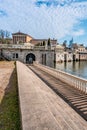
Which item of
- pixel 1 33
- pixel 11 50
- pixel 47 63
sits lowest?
pixel 47 63

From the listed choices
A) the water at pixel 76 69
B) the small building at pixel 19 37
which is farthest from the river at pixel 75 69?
the small building at pixel 19 37

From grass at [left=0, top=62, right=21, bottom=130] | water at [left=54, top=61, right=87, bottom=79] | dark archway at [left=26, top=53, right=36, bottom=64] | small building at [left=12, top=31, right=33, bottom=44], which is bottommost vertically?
water at [left=54, top=61, right=87, bottom=79]

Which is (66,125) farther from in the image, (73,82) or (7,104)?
(73,82)

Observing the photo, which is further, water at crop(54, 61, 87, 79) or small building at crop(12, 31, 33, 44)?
small building at crop(12, 31, 33, 44)

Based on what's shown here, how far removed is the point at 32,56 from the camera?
6166 centimetres

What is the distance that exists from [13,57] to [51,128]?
53844 millimetres

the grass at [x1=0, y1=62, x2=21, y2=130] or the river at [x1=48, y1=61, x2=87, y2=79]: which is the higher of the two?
the grass at [x1=0, y1=62, x2=21, y2=130]

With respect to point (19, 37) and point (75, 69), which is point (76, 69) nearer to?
point (75, 69)

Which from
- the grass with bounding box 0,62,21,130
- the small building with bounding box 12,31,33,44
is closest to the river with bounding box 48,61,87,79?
the grass with bounding box 0,62,21,130

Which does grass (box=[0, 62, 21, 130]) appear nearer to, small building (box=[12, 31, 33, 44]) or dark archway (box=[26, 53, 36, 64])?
dark archway (box=[26, 53, 36, 64])

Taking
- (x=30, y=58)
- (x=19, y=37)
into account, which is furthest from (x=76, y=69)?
(x=19, y=37)

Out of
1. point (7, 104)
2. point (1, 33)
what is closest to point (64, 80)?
point (7, 104)

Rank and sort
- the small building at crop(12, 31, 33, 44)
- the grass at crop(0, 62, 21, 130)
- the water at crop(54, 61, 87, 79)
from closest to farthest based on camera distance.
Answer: the grass at crop(0, 62, 21, 130), the water at crop(54, 61, 87, 79), the small building at crop(12, 31, 33, 44)

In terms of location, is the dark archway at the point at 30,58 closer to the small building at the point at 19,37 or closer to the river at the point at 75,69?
the river at the point at 75,69
